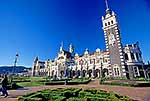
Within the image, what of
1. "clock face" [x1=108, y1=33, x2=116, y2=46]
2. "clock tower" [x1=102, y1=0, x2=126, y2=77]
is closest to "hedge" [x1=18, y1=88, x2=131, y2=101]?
"clock tower" [x1=102, y1=0, x2=126, y2=77]

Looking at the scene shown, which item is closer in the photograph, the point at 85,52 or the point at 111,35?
the point at 111,35

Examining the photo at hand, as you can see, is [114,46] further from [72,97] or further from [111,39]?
[72,97]

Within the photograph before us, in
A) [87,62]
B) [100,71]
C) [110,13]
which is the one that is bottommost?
[100,71]

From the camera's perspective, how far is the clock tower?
49.8 metres

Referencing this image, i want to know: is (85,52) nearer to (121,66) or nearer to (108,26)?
(108,26)

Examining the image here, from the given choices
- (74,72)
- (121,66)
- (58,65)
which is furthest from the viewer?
(58,65)

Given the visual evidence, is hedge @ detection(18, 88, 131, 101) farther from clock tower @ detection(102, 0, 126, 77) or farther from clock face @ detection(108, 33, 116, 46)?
clock face @ detection(108, 33, 116, 46)

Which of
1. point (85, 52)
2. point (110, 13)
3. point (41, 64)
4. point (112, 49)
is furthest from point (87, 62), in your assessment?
point (41, 64)

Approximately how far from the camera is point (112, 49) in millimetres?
52812

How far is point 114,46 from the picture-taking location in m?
52.4

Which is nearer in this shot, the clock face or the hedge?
the hedge

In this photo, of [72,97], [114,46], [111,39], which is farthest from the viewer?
[111,39]

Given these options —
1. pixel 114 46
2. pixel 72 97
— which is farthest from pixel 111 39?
pixel 72 97

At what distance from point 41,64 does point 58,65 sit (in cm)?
3461
